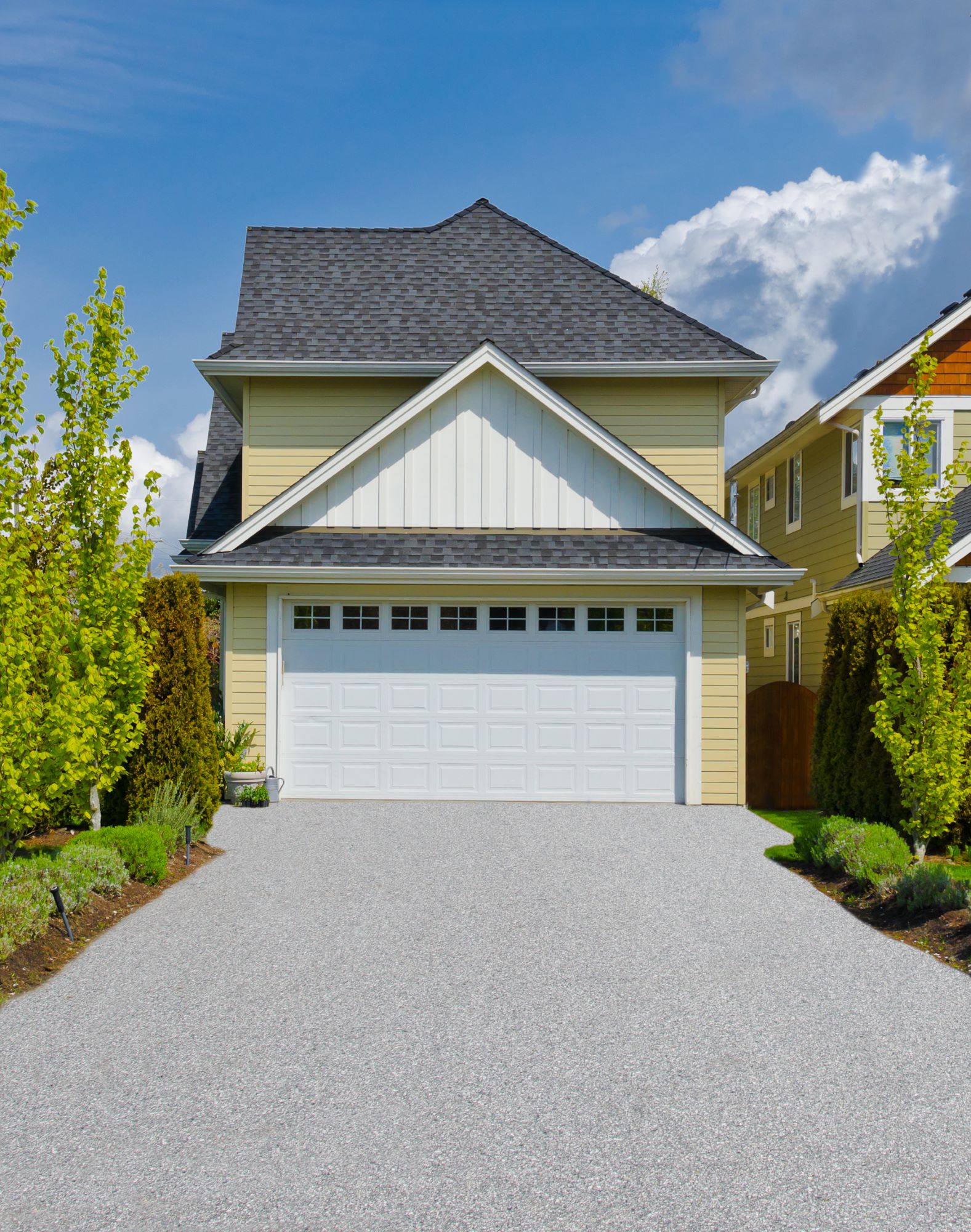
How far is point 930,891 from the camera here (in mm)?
8703

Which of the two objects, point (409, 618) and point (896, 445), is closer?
point (409, 618)

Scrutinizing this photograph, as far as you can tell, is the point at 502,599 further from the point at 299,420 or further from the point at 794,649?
the point at 794,649

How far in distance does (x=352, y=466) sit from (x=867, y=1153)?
11780mm

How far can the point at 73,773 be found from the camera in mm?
9039

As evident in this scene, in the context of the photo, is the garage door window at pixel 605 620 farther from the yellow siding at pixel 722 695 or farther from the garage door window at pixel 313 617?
the garage door window at pixel 313 617

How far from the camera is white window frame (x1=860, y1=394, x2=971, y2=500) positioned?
58.5 ft

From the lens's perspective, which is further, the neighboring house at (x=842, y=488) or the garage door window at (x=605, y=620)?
the neighboring house at (x=842, y=488)

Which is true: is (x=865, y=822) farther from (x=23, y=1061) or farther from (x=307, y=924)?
(x=23, y=1061)

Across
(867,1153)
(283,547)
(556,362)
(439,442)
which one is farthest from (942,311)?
(867,1153)

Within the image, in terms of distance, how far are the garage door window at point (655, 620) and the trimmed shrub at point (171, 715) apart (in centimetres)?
593

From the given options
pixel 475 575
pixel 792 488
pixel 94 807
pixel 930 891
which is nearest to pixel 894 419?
pixel 792 488

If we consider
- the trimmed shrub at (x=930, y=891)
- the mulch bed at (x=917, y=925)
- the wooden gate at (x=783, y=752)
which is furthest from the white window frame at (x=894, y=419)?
the trimmed shrub at (x=930, y=891)

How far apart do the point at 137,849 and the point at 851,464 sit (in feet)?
44.6

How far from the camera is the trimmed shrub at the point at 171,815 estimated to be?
35.2 ft
